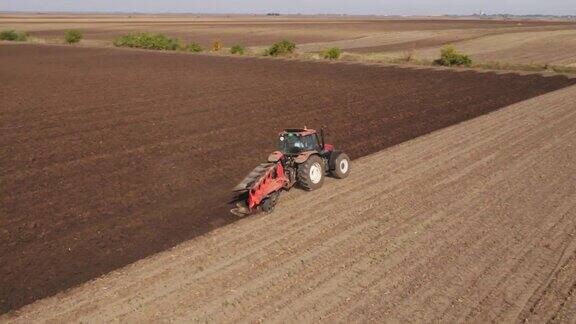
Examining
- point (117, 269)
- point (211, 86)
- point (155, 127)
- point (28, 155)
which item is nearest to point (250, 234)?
point (117, 269)

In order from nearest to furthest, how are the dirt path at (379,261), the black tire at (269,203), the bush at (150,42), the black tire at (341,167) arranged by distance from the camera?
the dirt path at (379,261) → the black tire at (269,203) → the black tire at (341,167) → the bush at (150,42)

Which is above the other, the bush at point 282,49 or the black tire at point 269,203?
the bush at point 282,49

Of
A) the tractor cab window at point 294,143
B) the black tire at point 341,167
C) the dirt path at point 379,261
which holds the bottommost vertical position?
the dirt path at point 379,261

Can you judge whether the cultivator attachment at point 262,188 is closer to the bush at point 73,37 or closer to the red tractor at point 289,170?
the red tractor at point 289,170

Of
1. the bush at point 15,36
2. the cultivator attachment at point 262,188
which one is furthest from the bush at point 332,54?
the bush at point 15,36

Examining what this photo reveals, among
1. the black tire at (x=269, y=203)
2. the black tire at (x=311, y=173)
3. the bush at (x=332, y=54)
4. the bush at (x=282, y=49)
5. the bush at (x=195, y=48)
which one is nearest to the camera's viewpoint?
the black tire at (x=269, y=203)

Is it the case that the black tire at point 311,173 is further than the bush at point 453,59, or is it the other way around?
the bush at point 453,59

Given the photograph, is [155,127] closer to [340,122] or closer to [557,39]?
[340,122]

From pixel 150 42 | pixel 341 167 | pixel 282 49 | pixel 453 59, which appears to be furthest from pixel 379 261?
pixel 150 42
